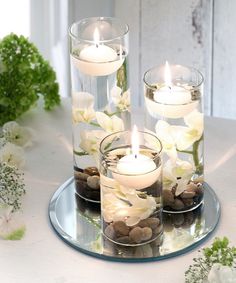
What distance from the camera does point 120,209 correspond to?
3.98 feet

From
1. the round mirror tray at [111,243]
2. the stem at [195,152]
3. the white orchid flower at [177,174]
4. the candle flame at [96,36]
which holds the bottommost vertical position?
the round mirror tray at [111,243]

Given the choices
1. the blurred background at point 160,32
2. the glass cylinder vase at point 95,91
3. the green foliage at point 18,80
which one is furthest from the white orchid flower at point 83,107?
the blurred background at point 160,32

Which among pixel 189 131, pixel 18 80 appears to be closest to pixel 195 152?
pixel 189 131

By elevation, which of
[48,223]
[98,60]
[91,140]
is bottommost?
[48,223]

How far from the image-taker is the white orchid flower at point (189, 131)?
127cm

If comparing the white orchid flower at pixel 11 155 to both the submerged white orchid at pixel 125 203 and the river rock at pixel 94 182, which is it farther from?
the submerged white orchid at pixel 125 203

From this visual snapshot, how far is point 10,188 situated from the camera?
1331 millimetres

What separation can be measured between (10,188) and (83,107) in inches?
6.3

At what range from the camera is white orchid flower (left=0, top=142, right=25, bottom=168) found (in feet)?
4.62

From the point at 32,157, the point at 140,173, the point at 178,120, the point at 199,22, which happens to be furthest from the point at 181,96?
the point at 199,22

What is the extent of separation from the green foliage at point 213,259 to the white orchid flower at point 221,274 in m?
0.02

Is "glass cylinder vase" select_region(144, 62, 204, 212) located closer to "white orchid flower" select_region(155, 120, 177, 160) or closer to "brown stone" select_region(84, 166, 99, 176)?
"white orchid flower" select_region(155, 120, 177, 160)

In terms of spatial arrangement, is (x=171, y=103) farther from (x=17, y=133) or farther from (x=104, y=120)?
(x=17, y=133)

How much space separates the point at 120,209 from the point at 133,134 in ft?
0.33
